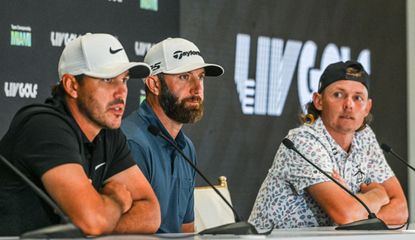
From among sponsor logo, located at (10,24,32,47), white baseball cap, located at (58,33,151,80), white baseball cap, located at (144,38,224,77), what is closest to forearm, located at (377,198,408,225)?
white baseball cap, located at (144,38,224,77)

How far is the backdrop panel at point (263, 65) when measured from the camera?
4137 mm

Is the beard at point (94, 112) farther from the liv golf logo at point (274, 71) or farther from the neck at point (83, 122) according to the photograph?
the liv golf logo at point (274, 71)

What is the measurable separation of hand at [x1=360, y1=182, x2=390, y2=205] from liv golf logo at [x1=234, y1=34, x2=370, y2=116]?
3.41 feet

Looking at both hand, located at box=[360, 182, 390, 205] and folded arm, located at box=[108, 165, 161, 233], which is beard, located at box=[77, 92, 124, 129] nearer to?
folded arm, located at box=[108, 165, 161, 233]

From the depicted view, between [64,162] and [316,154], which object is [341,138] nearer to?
[316,154]

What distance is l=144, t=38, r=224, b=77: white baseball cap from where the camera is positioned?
10.1ft

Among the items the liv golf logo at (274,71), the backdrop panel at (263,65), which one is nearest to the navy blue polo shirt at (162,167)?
the backdrop panel at (263,65)

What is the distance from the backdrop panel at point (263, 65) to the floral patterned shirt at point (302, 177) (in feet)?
2.63

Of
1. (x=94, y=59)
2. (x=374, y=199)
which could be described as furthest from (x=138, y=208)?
(x=374, y=199)

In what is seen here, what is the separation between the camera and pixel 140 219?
2471mm

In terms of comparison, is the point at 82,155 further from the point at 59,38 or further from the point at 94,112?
the point at 59,38

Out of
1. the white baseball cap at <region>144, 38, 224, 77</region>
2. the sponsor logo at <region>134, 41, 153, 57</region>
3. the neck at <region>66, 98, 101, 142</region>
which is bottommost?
the neck at <region>66, 98, 101, 142</region>

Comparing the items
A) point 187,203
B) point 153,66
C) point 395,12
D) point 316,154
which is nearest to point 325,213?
point 316,154

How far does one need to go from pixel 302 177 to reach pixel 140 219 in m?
0.90
